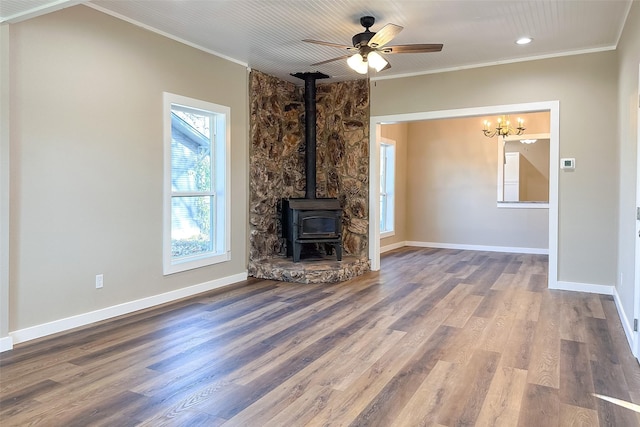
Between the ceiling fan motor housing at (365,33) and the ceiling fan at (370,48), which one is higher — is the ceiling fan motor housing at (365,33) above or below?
above

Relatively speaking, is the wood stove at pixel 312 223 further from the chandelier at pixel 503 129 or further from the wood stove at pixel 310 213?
the chandelier at pixel 503 129

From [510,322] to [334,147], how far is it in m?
3.62

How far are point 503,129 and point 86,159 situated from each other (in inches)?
271

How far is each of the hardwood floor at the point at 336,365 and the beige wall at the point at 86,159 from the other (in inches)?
15.3

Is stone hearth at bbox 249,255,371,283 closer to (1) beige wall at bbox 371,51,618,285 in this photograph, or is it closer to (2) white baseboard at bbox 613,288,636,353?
(1) beige wall at bbox 371,51,618,285

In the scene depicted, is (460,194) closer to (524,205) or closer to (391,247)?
(524,205)

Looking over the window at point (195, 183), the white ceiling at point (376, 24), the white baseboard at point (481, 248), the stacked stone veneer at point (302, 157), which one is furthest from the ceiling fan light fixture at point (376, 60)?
the white baseboard at point (481, 248)

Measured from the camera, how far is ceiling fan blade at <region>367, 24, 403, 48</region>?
3.47 m

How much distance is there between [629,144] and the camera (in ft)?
11.8

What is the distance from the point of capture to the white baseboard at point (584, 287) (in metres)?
4.84

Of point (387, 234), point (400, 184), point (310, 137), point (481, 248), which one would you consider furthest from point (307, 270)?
point (481, 248)

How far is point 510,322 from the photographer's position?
152 inches

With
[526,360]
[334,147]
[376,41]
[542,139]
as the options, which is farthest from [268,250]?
[542,139]

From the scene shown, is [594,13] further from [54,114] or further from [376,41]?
[54,114]
